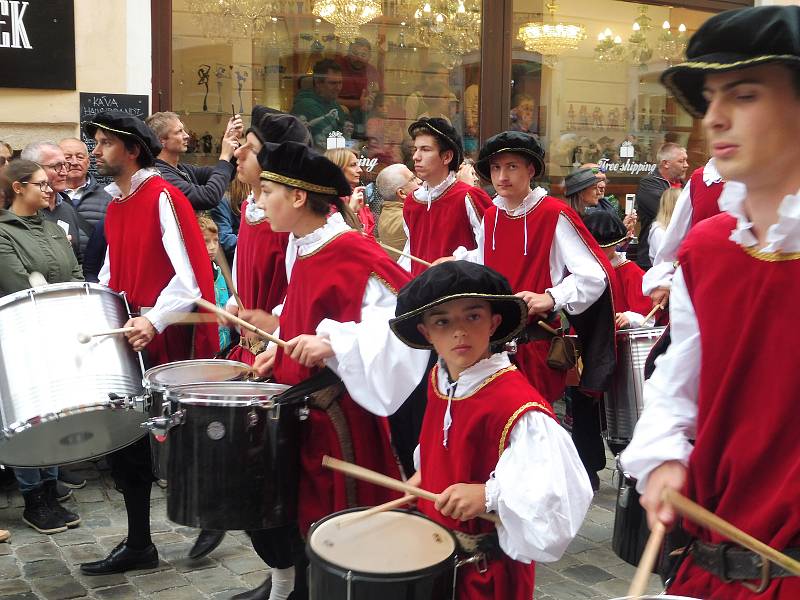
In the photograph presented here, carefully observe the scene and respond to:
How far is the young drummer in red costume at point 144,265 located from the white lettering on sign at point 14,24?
2955mm

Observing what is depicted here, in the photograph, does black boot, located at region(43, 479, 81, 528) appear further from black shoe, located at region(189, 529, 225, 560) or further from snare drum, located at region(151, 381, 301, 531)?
snare drum, located at region(151, 381, 301, 531)

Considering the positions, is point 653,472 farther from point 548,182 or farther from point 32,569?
point 548,182

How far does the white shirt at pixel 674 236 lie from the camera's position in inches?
181

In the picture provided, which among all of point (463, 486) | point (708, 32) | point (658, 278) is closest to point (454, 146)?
point (658, 278)

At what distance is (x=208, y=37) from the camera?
855 centimetres

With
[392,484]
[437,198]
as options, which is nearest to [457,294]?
[392,484]

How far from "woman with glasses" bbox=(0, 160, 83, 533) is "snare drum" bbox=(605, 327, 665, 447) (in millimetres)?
2809

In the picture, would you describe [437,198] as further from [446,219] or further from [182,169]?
[182,169]

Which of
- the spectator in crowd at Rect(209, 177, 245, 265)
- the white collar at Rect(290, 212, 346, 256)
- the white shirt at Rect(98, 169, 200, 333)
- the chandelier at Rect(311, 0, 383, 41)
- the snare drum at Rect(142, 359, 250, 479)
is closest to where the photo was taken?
→ the snare drum at Rect(142, 359, 250, 479)

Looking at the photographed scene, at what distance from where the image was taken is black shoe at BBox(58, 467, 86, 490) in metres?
6.04

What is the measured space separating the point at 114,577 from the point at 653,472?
10.3 feet

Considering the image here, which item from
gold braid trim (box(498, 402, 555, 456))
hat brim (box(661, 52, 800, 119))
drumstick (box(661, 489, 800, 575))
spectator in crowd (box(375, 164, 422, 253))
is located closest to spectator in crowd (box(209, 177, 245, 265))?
spectator in crowd (box(375, 164, 422, 253))

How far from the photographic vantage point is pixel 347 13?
9281 millimetres

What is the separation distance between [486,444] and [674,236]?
2117 millimetres
